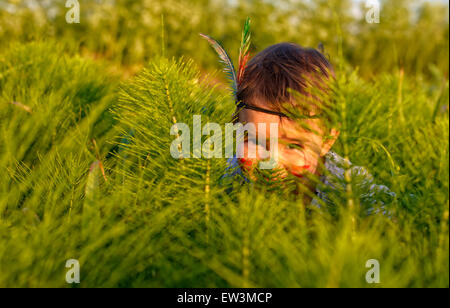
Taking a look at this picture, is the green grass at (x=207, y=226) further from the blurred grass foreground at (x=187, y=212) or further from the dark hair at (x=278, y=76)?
the dark hair at (x=278, y=76)

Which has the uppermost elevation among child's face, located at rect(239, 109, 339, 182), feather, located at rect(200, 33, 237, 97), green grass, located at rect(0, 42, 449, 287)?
feather, located at rect(200, 33, 237, 97)

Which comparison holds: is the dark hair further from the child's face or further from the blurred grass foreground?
the blurred grass foreground

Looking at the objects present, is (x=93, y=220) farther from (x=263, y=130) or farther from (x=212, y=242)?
(x=263, y=130)

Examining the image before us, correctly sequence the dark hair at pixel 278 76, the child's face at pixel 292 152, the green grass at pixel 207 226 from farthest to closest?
the dark hair at pixel 278 76
the child's face at pixel 292 152
the green grass at pixel 207 226

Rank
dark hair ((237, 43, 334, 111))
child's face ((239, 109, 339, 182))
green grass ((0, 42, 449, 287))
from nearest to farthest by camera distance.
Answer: green grass ((0, 42, 449, 287)) < child's face ((239, 109, 339, 182)) < dark hair ((237, 43, 334, 111))

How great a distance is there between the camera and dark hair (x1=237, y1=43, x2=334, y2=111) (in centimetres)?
72

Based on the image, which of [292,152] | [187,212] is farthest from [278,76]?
[187,212]

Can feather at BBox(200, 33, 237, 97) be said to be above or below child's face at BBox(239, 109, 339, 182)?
above

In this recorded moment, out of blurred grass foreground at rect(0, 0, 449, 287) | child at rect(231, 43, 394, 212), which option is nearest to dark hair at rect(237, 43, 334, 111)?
child at rect(231, 43, 394, 212)

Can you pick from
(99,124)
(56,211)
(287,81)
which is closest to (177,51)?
(99,124)

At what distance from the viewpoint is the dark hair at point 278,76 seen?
2.35 ft

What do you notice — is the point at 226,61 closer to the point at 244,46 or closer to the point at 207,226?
the point at 244,46

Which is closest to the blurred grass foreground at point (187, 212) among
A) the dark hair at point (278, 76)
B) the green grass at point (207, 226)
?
the green grass at point (207, 226)

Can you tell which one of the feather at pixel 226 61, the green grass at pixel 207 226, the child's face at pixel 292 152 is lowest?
the green grass at pixel 207 226
